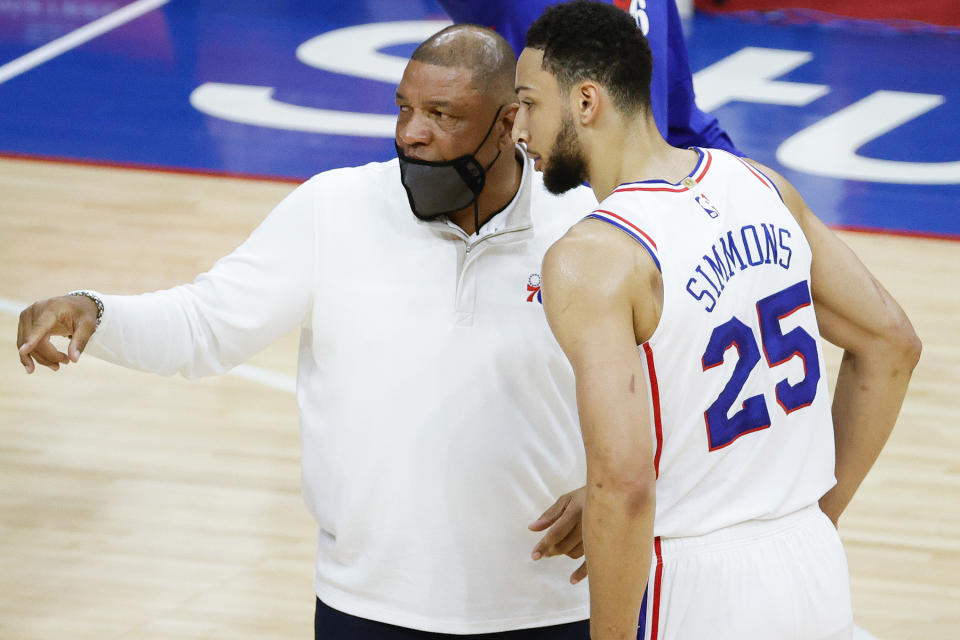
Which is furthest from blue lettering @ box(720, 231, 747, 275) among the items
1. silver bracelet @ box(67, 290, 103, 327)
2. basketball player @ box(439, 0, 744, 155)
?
basketball player @ box(439, 0, 744, 155)

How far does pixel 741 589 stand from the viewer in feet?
7.96

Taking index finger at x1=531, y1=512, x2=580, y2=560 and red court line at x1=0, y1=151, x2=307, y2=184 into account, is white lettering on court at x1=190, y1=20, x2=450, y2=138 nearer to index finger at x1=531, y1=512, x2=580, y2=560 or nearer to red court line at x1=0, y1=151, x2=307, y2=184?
red court line at x1=0, y1=151, x2=307, y2=184

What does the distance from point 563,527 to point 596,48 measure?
2.72 ft

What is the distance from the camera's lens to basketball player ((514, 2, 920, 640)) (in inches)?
89.5

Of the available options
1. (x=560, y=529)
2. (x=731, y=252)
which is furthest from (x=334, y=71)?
(x=731, y=252)

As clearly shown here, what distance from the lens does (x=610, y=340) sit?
2.25 metres

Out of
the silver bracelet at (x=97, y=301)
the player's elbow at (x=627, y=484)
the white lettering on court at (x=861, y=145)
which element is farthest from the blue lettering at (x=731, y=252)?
the white lettering on court at (x=861, y=145)

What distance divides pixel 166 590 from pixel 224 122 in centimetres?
494

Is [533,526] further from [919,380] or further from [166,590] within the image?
[919,380]

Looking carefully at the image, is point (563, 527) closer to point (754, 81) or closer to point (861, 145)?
point (861, 145)

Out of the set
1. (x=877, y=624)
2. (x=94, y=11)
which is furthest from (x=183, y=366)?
(x=94, y=11)

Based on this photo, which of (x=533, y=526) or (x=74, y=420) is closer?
(x=533, y=526)

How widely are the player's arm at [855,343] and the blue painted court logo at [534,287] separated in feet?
1.50

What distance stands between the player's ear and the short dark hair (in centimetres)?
1
